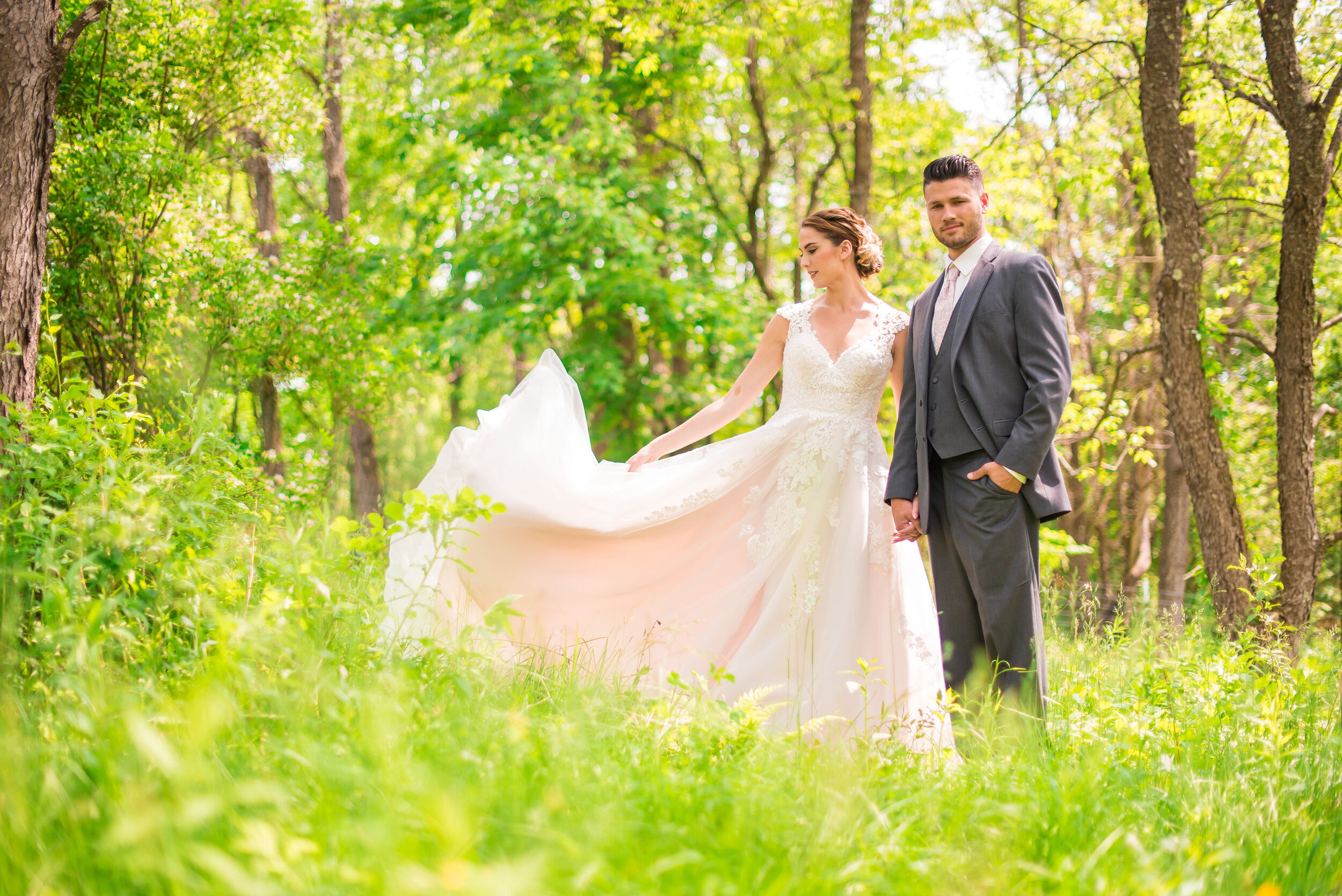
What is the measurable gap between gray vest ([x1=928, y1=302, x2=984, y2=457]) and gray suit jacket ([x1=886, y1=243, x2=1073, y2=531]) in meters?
0.02

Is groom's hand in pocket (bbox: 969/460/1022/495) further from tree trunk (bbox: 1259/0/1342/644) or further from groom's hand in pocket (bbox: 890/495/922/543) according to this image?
tree trunk (bbox: 1259/0/1342/644)

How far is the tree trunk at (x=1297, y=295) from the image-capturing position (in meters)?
4.80

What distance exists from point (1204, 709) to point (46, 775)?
340 centimetres

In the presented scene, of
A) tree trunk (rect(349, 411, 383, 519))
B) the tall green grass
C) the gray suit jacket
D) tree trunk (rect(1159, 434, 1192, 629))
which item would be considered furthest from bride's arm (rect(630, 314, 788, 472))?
tree trunk (rect(1159, 434, 1192, 629))

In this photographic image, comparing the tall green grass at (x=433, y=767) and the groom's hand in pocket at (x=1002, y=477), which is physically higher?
the groom's hand in pocket at (x=1002, y=477)

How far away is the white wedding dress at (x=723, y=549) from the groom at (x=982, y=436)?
0.95ft

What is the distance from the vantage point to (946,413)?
3.24 m

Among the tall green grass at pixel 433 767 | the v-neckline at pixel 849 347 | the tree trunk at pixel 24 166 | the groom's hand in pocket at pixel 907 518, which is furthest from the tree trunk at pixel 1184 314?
the tree trunk at pixel 24 166

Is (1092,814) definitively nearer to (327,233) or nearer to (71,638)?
(71,638)

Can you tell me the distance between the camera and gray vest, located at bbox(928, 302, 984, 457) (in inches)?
125

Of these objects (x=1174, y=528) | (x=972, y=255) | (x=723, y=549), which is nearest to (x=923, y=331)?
(x=972, y=255)

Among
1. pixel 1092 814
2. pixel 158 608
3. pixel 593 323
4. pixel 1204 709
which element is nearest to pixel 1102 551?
pixel 593 323

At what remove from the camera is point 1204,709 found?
312cm

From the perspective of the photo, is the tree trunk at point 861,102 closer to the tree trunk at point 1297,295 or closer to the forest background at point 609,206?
the forest background at point 609,206
